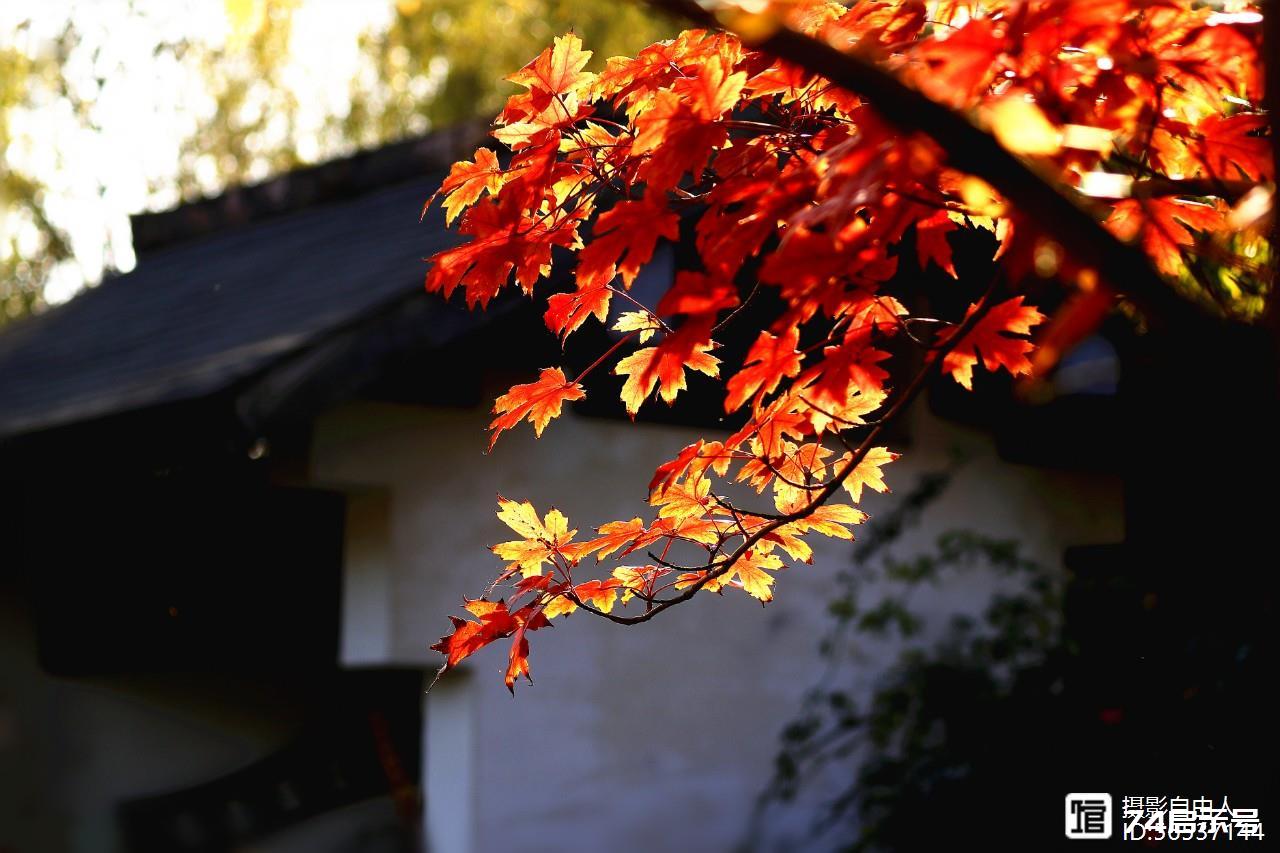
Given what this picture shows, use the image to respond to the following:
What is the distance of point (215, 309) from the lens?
733 centimetres

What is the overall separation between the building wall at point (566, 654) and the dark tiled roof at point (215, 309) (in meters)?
0.56

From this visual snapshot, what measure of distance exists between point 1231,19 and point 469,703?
4.23 meters

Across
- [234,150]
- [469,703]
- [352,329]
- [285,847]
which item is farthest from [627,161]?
[234,150]

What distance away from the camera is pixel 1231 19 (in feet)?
6.13

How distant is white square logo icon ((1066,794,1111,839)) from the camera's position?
4.61 metres

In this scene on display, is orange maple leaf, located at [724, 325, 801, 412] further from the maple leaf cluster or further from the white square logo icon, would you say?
the white square logo icon

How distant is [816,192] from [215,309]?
19.8 feet

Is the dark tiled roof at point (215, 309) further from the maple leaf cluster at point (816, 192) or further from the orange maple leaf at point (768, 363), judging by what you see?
the orange maple leaf at point (768, 363)

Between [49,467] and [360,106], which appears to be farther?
[360,106]

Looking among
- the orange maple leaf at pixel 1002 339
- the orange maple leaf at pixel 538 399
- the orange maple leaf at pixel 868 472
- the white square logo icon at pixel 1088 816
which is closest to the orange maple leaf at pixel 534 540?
the orange maple leaf at pixel 538 399

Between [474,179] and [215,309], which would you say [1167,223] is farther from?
[215,309]

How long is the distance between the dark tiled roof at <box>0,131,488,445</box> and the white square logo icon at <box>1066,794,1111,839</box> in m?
2.80

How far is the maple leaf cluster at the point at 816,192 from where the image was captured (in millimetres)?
1597

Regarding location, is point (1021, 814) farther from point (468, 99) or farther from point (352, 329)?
point (468, 99)
